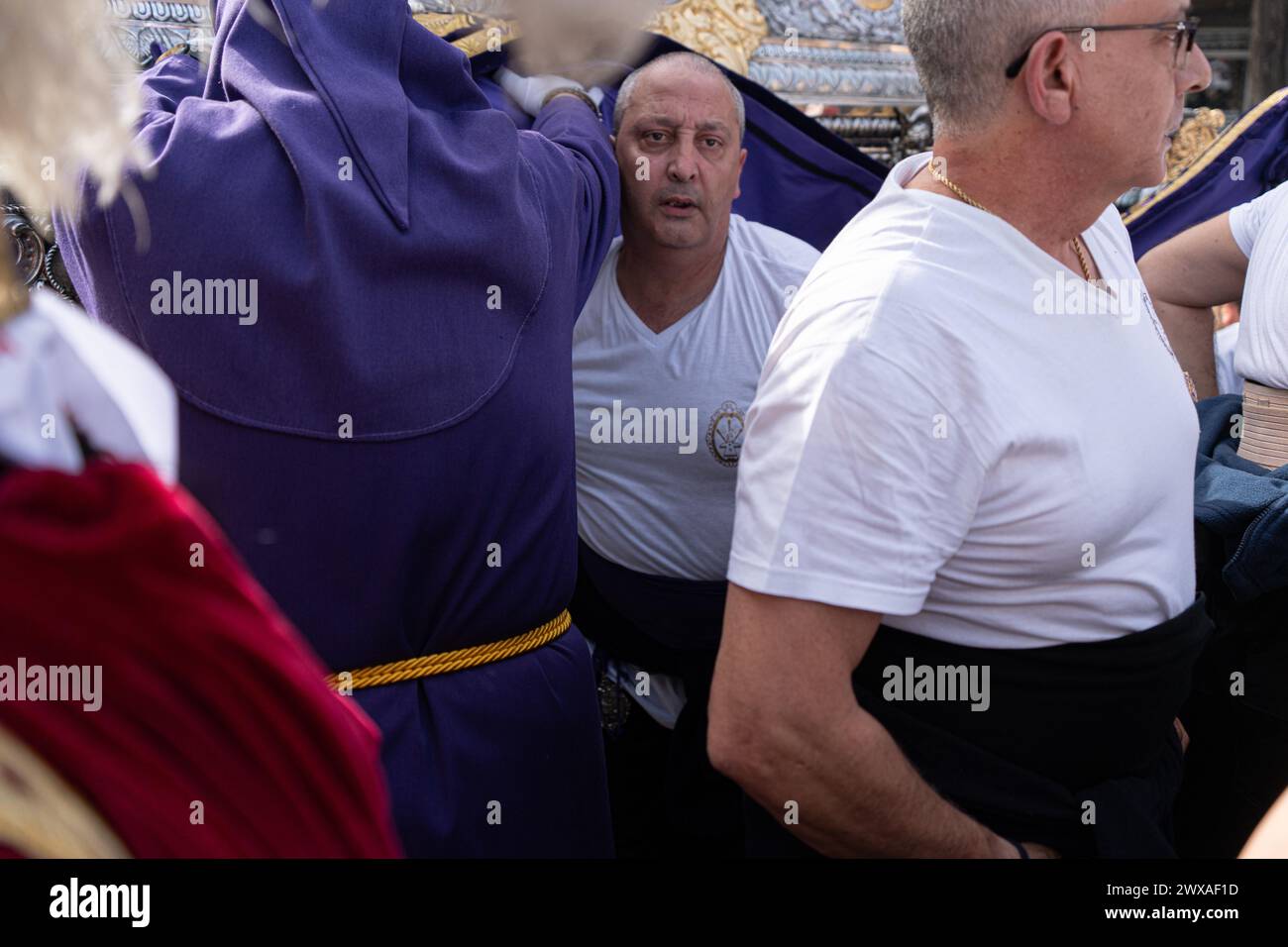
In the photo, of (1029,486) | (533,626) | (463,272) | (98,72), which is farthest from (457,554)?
(98,72)

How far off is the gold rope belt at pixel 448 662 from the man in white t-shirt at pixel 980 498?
1.38 ft

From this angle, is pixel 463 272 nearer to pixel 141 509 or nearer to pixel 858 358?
pixel 858 358

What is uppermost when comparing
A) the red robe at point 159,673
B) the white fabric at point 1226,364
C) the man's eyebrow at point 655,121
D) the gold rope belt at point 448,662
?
the man's eyebrow at point 655,121

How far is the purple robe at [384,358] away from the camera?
4.35ft

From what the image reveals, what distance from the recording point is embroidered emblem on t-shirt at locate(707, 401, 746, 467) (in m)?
2.15

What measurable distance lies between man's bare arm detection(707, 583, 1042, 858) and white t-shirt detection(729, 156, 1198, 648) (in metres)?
0.04

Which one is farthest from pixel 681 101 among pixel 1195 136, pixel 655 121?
pixel 1195 136

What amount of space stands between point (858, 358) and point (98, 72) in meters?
0.75

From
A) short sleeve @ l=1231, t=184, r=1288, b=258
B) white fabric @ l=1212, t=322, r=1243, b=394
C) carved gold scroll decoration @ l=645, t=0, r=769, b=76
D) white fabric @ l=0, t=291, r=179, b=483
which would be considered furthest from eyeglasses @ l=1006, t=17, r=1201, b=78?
carved gold scroll decoration @ l=645, t=0, r=769, b=76

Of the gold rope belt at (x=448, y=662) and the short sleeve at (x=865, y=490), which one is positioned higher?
the short sleeve at (x=865, y=490)

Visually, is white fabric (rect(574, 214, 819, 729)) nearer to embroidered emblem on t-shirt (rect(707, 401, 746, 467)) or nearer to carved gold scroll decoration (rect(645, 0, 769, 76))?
embroidered emblem on t-shirt (rect(707, 401, 746, 467))

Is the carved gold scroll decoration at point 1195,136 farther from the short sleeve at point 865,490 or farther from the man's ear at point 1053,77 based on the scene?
the short sleeve at point 865,490

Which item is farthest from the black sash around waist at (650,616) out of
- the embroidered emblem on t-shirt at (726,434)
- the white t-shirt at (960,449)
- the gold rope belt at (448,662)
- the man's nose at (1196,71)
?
the man's nose at (1196,71)

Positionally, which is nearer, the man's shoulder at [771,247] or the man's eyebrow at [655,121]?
the man's eyebrow at [655,121]
